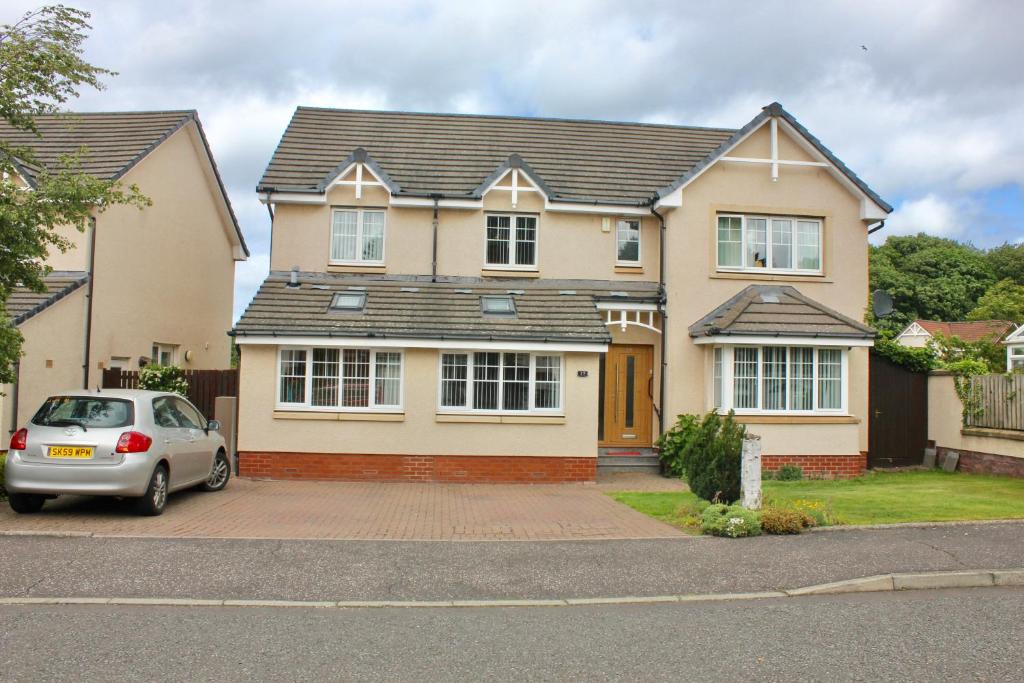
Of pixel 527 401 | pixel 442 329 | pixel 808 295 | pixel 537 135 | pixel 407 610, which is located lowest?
pixel 407 610

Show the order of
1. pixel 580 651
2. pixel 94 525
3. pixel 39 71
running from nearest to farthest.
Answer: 1. pixel 580 651
2. pixel 94 525
3. pixel 39 71

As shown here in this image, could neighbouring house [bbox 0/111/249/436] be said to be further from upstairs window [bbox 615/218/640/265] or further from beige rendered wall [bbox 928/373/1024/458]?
beige rendered wall [bbox 928/373/1024/458]

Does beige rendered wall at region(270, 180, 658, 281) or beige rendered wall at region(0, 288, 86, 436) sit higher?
beige rendered wall at region(270, 180, 658, 281)

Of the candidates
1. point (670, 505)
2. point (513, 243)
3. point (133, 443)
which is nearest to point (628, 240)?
point (513, 243)

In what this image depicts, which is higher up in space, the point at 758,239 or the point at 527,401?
the point at 758,239

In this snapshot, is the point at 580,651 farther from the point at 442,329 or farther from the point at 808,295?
the point at 808,295

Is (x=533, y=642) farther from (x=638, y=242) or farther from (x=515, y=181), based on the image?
(x=638, y=242)

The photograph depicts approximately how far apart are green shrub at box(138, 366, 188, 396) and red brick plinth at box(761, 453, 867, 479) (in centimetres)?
1125

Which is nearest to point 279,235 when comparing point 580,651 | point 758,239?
point 758,239

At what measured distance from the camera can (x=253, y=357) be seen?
1491cm

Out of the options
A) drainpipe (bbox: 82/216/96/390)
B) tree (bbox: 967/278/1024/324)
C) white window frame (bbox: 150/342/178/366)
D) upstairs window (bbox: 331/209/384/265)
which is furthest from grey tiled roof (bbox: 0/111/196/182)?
tree (bbox: 967/278/1024/324)

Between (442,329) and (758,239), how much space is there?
23.4 feet

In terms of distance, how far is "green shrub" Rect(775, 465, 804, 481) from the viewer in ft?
51.4

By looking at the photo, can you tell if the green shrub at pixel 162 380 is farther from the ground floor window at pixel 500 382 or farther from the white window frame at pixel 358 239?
the ground floor window at pixel 500 382
